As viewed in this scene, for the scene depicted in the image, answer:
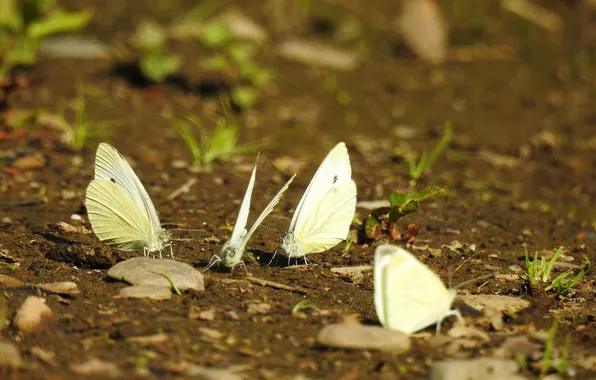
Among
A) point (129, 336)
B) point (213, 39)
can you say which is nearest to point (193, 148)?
point (213, 39)

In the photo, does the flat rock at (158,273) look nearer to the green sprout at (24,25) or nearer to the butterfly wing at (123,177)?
the butterfly wing at (123,177)

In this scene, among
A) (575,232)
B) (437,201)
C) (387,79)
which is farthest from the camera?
(387,79)

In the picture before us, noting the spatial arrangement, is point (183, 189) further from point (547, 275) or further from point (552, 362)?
point (552, 362)

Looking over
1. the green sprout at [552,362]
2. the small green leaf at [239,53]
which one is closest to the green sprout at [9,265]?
the green sprout at [552,362]

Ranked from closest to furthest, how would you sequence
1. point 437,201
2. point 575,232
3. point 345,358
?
point 345,358 → point 575,232 → point 437,201

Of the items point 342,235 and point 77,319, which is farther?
point 342,235

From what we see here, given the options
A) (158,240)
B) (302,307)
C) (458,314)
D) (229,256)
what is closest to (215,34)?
(158,240)

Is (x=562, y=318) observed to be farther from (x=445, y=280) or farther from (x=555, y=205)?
(x=555, y=205)
